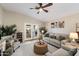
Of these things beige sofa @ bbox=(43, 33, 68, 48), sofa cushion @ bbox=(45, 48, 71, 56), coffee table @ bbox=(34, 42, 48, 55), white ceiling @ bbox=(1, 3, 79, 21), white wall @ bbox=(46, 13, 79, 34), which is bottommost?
sofa cushion @ bbox=(45, 48, 71, 56)

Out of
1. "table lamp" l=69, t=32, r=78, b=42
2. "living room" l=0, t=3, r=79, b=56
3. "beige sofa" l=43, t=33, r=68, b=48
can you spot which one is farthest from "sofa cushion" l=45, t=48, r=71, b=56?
"table lamp" l=69, t=32, r=78, b=42

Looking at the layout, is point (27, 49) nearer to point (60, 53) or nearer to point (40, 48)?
point (40, 48)

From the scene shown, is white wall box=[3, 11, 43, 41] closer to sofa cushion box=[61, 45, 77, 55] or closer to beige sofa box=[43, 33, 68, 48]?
beige sofa box=[43, 33, 68, 48]

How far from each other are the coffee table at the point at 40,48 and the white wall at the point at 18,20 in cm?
48

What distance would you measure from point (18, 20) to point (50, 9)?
30.9 inches

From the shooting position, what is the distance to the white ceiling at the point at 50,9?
6.40 feet

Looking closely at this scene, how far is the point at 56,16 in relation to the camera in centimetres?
205

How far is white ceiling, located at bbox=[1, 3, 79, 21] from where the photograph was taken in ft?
6.40

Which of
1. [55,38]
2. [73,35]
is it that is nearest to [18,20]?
[55,38]

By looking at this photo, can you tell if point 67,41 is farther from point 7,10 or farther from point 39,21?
point 7,10

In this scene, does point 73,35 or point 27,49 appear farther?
point 27,49

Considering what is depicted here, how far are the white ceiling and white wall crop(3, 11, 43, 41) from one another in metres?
0.09

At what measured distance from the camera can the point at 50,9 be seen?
2.00 m

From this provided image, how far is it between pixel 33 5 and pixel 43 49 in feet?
A: 3.36
